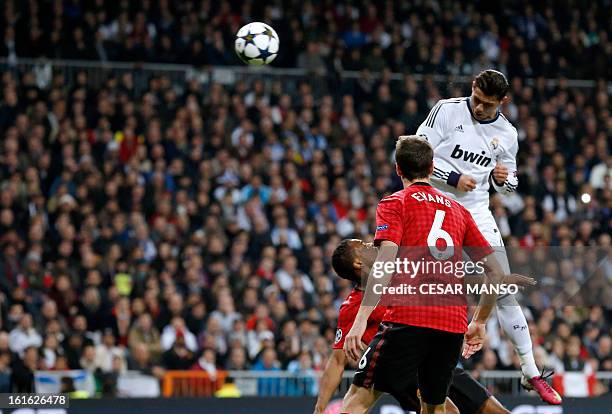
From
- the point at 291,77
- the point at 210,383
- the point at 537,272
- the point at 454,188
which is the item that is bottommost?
the point at 210,383

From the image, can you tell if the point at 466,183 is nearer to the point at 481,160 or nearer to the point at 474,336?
the point at 481,160

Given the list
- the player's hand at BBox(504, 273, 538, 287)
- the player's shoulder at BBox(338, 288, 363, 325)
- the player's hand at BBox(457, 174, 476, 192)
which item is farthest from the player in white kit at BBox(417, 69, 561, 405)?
the player's shoulder at BBox(338, 288, 363, 325)

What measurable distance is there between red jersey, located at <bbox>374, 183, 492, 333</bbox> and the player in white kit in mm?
1561

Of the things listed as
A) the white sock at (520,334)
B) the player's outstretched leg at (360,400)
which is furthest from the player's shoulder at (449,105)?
the player's outstretched leg at (360,400)

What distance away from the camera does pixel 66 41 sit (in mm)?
18672

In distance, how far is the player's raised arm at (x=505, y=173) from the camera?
8.65 meters

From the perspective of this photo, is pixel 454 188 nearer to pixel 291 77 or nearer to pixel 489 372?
pixel 489 372

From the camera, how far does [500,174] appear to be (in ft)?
28.3

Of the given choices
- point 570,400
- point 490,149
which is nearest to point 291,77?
point 570,400

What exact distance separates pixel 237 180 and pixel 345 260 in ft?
31.4

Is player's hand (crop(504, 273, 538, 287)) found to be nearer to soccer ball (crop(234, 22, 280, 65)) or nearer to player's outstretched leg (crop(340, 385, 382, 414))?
player's outstretched leg (crop(340, 385, 382, 414))

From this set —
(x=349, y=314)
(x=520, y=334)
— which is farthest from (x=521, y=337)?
(x=349, y=314)

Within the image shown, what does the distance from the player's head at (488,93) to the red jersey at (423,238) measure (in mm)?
1625

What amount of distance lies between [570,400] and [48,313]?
20.7ft
